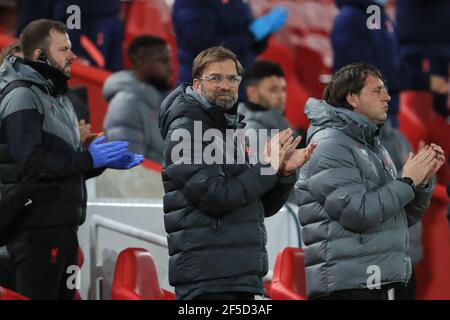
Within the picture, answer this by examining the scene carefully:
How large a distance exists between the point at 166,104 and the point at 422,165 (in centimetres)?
130

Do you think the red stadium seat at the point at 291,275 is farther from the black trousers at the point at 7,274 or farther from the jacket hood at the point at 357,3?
the jacket hood at the point at 357,3

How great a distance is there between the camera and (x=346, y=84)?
7.09 meters

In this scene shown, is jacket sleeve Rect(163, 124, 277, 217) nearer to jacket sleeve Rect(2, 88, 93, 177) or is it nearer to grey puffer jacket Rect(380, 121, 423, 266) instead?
jacket sleeve Rect(2, 88, 93, 177)

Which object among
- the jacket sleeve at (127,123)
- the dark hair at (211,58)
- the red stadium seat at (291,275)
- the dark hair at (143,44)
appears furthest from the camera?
the dark hair at (143,44)

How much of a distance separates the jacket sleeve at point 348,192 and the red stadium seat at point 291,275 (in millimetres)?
693

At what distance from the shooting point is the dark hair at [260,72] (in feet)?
31.3

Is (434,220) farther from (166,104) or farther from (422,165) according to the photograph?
(166,104)

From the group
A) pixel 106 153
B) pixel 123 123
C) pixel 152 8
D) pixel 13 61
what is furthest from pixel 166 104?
pixel 152 8

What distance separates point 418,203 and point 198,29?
3969 millimetres

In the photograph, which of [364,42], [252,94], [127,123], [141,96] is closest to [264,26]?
[364,42]

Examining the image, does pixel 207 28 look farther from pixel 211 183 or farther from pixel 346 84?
pixel 211 183

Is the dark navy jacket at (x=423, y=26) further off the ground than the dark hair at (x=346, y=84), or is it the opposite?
the dark navy jacket at (x=423, y=26)

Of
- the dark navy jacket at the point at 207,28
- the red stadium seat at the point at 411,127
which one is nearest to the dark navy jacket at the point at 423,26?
the red stadium seat at the point at 411,127

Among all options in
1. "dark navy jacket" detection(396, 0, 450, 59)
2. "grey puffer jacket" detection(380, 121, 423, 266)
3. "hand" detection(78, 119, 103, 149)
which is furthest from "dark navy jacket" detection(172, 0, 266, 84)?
"hand" detection(78, 119, 103, 149)
